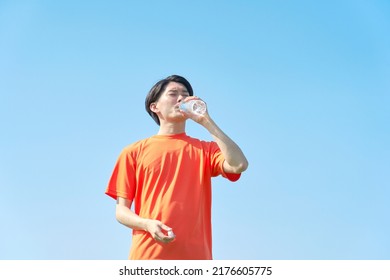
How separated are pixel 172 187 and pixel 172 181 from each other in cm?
6

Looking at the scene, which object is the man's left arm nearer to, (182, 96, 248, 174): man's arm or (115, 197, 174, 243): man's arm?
(182, 96, 248, 174): man's arm

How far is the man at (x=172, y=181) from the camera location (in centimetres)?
349

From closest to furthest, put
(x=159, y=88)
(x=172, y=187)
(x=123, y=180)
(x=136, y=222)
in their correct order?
(x=136, y=222) < (x=172, y=187) < (x=123, y=180) < (x=159, y=88)

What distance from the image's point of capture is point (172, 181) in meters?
3.67

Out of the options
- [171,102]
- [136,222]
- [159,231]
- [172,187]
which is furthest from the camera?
[171,102]

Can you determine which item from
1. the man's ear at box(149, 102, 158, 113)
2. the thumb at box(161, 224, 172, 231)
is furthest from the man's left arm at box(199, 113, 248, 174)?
the man's ear at box(149, 102, 158, 113)

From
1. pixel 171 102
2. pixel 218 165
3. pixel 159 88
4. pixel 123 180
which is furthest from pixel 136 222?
pixel 159 88

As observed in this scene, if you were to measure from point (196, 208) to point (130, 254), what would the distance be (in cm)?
60

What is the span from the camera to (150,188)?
370cm

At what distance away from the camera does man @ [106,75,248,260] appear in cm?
349

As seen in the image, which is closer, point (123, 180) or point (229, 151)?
point (229, 151)

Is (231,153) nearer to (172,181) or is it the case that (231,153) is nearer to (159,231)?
(172,181)
